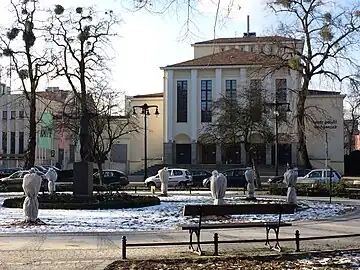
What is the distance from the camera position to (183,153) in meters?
Result: 77.1

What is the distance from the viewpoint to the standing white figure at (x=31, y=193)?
18.9 meters

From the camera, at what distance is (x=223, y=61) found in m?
75.9

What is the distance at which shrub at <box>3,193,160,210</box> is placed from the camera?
2475cm

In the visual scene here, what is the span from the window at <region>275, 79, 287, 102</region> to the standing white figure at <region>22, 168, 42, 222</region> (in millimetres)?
43426

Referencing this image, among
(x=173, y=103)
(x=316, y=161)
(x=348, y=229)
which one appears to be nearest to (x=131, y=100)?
(x=173, y=103)

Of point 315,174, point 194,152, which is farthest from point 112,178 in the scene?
point 194,152

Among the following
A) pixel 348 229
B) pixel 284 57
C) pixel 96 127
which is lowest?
pixel 348 229

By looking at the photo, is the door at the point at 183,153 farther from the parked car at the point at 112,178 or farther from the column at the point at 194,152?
the parked car at the point at 112,178

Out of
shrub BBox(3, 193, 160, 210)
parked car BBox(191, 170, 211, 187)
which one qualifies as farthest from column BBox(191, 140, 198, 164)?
shrub BBox(3, 193, 160, 210)

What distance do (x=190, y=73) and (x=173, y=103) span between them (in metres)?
4.11

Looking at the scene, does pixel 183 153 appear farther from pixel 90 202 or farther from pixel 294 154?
pixel 90 202

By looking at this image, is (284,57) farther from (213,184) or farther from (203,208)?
(203,208)

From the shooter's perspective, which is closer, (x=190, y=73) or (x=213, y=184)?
(x=213, y=184)

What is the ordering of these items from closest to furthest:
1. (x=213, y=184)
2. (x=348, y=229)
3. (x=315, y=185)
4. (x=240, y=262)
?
(x=240, y=262), (x=348, y=229), (x=213, y=184), (x=315, y=185)
